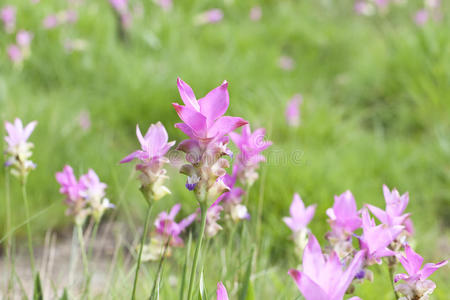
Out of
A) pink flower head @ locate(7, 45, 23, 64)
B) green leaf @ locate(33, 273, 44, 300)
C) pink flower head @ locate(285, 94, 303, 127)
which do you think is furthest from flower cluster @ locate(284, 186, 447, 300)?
pink flower head @ locate(7, 45, 23, 64)

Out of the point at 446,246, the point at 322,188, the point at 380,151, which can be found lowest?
the point at 446,246

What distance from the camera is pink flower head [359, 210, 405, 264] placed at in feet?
2.31

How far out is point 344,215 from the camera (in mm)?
888

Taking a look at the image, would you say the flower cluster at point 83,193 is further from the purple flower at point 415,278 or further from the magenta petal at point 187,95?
the purple flower at point 415,278

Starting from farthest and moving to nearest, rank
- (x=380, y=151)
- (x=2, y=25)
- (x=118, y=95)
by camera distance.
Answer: (x=2, y=25), (x=118, y=95), (x=380, y=151)

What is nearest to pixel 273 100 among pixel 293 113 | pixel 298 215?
pixel 293 113

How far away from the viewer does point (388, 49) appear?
379 cm

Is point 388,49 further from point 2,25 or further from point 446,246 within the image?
point 2,25

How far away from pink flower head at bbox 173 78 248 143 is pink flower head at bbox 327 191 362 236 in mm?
317

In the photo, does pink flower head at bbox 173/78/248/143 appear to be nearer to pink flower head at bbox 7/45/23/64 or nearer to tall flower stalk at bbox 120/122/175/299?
tall flower stalk at bbox 120/122/175/299

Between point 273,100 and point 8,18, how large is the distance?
5.70ft

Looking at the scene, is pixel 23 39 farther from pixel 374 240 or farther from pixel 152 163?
pixel 374 240

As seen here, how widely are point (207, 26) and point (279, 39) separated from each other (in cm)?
60

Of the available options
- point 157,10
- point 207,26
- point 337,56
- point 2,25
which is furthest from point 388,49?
point 2,25
